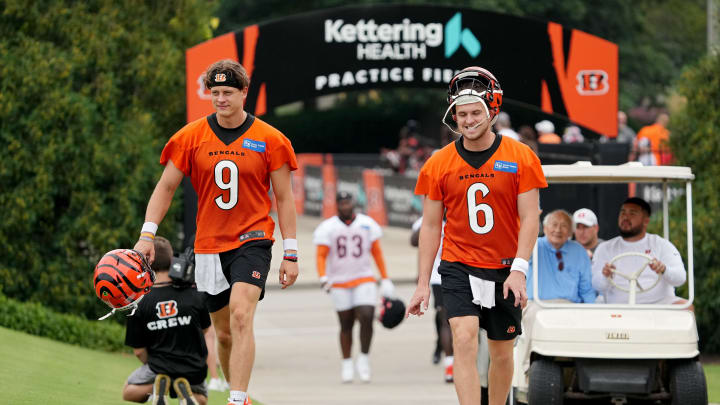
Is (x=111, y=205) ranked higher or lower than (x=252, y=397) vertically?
higher

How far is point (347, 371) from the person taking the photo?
13.9 metres

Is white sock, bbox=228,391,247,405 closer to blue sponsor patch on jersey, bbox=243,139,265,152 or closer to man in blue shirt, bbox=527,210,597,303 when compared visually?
blue sponsor patch on jersey, bbox=243,139,265,152

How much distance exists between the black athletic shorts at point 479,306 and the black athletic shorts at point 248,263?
3.48 feet

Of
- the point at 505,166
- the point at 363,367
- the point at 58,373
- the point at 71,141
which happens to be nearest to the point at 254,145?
the point at 505,166

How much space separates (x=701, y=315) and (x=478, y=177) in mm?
7203

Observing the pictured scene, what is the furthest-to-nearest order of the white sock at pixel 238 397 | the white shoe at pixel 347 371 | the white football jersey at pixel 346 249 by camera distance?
1. the white football jersey at pixel 346 249
2. the white shoe at pixel 347 371
3. the white sock at pixel 238 397

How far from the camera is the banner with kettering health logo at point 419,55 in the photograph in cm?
1453

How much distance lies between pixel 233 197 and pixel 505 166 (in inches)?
63.4

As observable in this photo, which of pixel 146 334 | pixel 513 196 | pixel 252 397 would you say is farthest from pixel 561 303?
pixel 252 397

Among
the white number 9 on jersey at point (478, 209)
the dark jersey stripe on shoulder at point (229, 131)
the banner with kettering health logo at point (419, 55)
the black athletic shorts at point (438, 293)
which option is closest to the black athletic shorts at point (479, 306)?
the white number 9 on jersey at point (478, 209)

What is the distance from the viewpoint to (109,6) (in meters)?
14.3

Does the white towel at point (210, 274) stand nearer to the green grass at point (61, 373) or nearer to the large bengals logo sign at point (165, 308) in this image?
the large bengals logo sign at point (165, 308)

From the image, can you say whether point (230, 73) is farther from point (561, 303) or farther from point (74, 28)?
point (74, 28)

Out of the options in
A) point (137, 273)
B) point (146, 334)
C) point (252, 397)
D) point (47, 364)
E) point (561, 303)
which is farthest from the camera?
point (252, 397)
